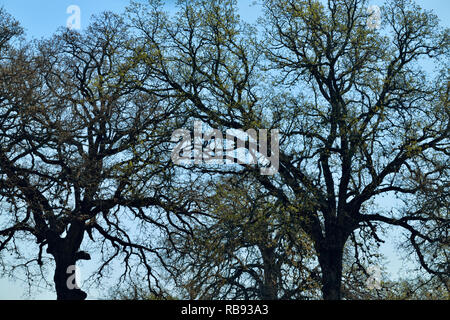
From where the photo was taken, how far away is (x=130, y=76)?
68.9ft

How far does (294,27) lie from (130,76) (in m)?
6.32

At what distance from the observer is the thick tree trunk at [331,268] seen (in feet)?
60.0

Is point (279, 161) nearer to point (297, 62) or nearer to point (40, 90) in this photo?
point (297, 62)

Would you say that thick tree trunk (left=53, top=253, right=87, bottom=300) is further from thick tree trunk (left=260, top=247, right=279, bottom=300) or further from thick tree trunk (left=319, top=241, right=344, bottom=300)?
thick tree trunk (left=319, top=241, right=344, bottom=300)
